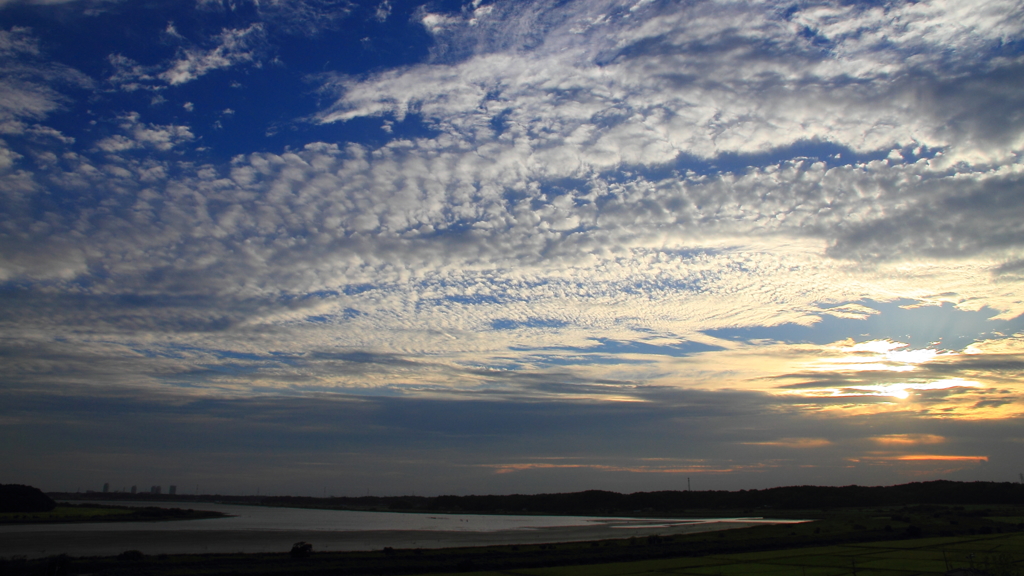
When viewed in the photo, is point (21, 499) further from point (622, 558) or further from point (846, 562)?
point (846, 562)

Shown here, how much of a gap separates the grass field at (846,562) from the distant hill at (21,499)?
116 m

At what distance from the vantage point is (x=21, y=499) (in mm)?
110062

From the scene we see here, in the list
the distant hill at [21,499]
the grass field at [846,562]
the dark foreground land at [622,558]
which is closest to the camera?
the grass field at [846,562]

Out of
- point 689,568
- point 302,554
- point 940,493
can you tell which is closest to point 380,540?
point 302,554

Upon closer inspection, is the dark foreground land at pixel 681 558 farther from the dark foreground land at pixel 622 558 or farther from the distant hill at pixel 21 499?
the distant hill at pixel 21 499

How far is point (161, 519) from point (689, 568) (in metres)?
126

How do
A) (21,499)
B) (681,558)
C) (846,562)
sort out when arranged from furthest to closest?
(21,499), (681,558), (846,562)

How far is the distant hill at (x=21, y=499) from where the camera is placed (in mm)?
106231

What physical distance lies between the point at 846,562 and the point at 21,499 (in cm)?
14201

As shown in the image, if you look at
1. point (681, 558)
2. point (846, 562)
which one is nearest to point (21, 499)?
point (681, 558)

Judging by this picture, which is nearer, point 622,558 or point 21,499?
point 622,558

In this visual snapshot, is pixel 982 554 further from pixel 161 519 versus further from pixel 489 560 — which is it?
pixel 161 519

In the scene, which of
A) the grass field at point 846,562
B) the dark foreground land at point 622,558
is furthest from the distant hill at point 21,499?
the grass field at point 846,562

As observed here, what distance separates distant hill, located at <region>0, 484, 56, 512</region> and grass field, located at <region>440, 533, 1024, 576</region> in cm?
11594
